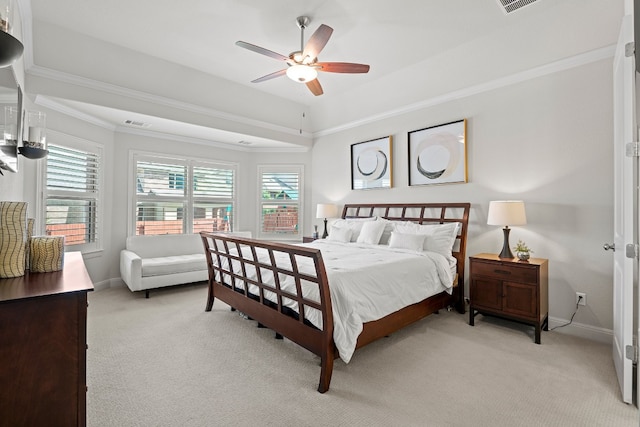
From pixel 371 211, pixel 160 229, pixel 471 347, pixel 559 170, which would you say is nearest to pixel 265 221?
pixel 160 229

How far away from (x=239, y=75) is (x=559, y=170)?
4.33m

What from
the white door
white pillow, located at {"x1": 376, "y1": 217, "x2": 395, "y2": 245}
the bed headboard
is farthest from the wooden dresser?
the bed headboard

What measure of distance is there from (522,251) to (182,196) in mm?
5431

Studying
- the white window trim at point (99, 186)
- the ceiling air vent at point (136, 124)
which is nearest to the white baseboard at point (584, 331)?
the ceiling air vent at point (136, 124)

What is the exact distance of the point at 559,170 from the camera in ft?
11.0

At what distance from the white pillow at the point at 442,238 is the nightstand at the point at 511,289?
0.33 m

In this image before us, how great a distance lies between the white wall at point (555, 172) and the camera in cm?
310

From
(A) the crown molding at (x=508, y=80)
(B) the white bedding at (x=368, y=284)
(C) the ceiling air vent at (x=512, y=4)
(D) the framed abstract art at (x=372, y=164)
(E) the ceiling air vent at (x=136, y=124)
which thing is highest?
(C) the ceiling air vent at (x=512, y=4)

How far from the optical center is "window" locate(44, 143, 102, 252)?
4176mm

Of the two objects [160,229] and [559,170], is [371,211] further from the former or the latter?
[160,229]

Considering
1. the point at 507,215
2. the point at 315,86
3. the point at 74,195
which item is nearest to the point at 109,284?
the point at 74,195

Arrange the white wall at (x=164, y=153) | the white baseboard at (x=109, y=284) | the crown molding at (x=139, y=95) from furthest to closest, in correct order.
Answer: the white wall at (x=164, y=153), the white baseboard at (x=109, y=284), the crown molding at (x=139, y=95)

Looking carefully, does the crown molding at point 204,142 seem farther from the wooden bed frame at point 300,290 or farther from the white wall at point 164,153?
the wooden bed frame at point 300,290

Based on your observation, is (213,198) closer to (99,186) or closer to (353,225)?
(99,186)
